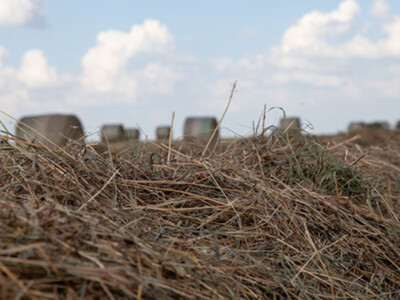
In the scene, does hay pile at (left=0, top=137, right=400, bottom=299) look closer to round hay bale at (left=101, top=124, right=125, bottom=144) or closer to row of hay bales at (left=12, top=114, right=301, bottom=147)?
row of hay bales at (left=12, top=114, right=301, bottom=147)

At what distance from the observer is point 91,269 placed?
3.64 ft

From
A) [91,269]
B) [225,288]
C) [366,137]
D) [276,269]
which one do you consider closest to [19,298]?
[91,269]

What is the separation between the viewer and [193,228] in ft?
5.75

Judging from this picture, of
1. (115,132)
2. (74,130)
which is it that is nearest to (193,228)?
(74,130)

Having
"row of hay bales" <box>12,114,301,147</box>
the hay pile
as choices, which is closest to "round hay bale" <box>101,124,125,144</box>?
"row of hay bales" <box>12,114,301,147</box>

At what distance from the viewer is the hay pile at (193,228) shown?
1.15 metres

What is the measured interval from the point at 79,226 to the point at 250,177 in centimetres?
96

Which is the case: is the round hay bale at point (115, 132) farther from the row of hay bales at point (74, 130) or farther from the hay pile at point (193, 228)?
the hay pile at point (193, 228)

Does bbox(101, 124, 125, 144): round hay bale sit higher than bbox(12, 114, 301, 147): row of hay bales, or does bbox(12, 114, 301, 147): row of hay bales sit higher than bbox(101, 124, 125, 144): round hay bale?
bbox(12, 114, 301, 147): row of hay bales

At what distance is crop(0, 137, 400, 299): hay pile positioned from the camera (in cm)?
115

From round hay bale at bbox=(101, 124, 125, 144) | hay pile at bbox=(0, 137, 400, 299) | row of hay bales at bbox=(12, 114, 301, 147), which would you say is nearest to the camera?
hay pile at bbox=(0, 137, 400, 299)

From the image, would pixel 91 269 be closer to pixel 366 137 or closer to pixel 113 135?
pixel 366 137

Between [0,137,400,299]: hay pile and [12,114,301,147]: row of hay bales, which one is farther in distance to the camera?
[12,114,301,147]: row of hay bales

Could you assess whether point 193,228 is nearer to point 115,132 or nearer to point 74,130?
point 74,130
